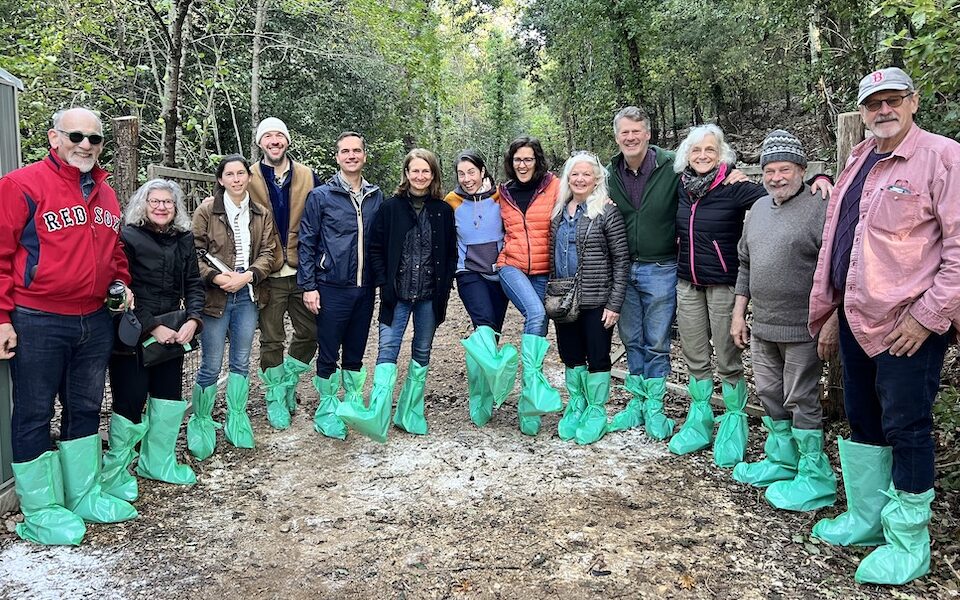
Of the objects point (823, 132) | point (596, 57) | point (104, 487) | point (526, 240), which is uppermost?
point (596, 57)

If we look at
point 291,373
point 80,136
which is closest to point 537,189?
point 291,373

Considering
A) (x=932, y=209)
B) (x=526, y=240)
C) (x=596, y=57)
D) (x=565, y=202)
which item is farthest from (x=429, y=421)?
(x=596, y=57)

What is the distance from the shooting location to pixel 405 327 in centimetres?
488

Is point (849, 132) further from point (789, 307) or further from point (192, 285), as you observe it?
point (192, 285)

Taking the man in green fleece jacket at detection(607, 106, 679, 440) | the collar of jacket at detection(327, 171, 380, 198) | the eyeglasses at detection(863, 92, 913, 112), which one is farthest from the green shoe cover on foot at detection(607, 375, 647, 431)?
the eyeglasses at detection(863, 92, 913, 112)

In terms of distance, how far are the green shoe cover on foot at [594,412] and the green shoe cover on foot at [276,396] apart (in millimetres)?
2226

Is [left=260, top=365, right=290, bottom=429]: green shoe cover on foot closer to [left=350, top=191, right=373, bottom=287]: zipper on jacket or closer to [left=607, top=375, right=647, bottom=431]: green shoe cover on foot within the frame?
[left=350, top=191, right=373, bottom=287]: zipper on jacket

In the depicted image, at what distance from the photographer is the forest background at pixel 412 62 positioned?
6508mm

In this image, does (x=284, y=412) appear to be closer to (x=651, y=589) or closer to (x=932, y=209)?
(x=651, y=589)

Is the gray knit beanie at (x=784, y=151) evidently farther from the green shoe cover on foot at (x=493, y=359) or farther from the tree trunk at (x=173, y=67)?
the tree trunk at (x=173, y=67)

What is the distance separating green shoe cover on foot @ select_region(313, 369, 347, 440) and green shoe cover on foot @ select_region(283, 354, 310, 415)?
0.26 m

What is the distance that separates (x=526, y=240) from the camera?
15.5 ft

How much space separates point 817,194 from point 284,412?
394 cm

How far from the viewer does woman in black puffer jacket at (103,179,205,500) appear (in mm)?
3801
